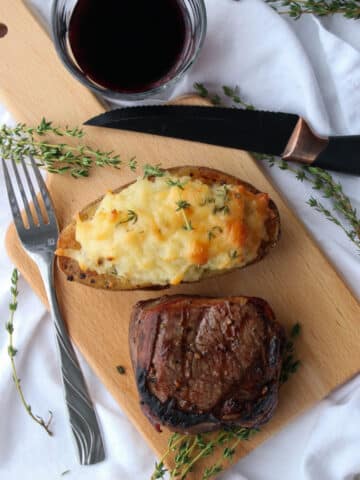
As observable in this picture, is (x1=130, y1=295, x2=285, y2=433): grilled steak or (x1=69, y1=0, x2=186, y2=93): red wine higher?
(x1=69, y1=0, x2=186, y2=93): red wine

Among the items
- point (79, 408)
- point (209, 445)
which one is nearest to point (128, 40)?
point (79, 408)

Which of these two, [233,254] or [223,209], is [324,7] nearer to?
[223,209]

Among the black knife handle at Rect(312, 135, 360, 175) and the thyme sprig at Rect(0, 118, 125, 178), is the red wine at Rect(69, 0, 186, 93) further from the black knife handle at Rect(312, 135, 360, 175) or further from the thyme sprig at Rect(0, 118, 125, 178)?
the black knife handle at Rect(312, 135, 360, 175)

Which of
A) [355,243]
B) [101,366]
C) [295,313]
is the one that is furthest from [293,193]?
[101,366]

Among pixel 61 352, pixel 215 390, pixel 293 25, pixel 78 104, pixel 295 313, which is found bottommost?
pixel 295 313

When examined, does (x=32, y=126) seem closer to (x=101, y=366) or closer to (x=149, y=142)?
(x=149, y=142)

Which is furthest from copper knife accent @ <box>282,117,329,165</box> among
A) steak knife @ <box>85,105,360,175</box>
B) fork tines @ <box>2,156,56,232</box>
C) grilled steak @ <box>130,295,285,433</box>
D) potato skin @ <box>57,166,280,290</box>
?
fork tines @ <box>2,156,56,232</box>
